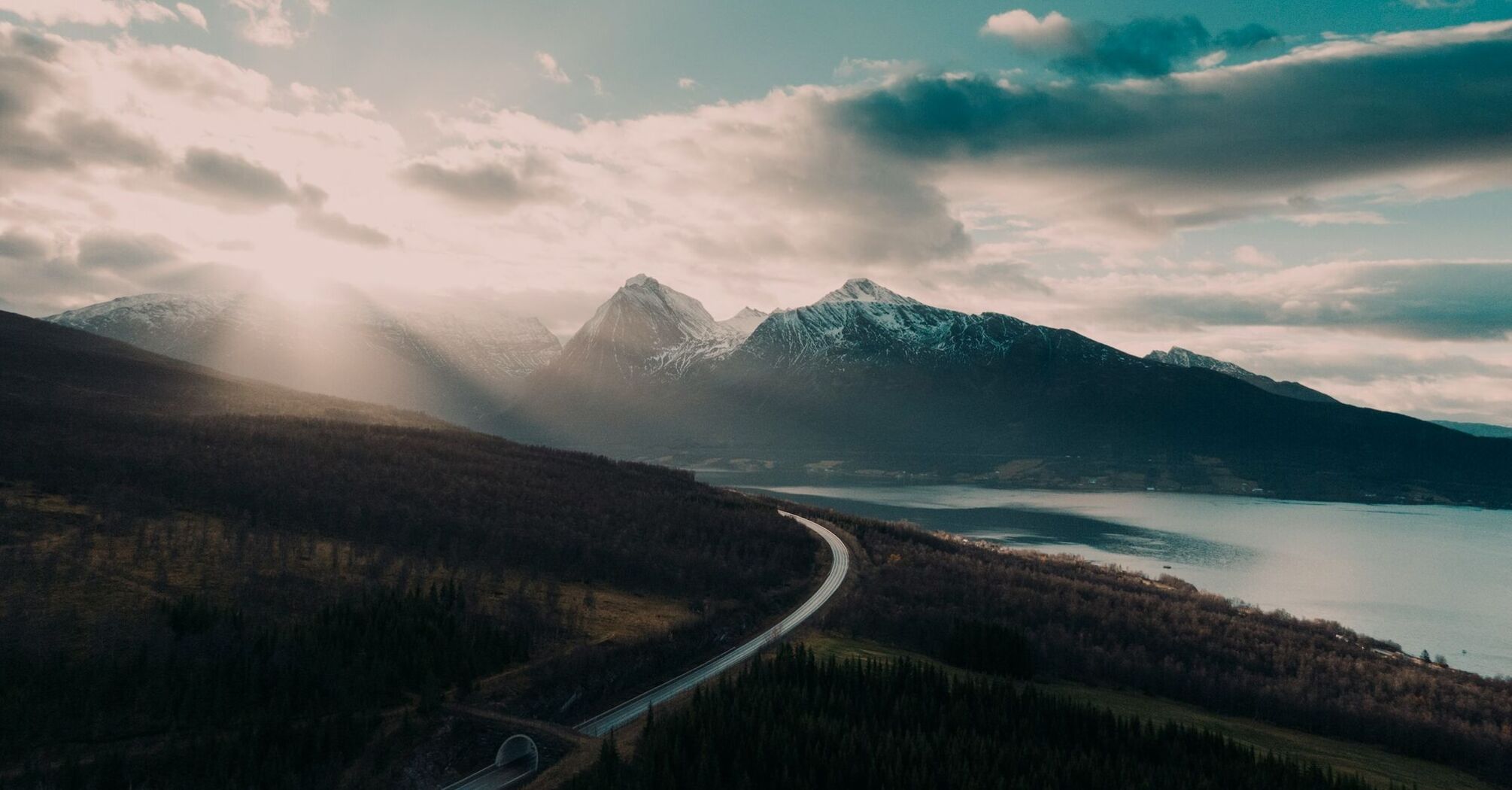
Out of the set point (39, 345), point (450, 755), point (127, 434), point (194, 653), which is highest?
point (39, 345)

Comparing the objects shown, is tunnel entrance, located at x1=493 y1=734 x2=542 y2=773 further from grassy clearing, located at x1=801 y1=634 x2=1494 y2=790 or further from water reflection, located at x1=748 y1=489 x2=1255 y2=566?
water reflection, located at x1=748 y1=489 x2=1255 y2=566

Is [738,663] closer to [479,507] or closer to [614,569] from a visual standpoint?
[614,569]

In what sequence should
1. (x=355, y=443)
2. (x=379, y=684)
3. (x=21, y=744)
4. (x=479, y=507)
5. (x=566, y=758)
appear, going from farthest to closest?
(x=355, y=443) < (x=479, y=507) < (x=379, y=684) < (x=566, y=758) < (x=21, y=744)

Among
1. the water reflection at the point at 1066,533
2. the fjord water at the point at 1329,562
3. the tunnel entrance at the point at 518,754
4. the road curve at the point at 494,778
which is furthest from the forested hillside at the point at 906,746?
the water reflection at the point at 1066,533

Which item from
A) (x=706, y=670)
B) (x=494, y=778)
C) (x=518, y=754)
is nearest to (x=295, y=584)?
(x=518, y=754)

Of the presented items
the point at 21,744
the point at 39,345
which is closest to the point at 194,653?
the point at 21,744

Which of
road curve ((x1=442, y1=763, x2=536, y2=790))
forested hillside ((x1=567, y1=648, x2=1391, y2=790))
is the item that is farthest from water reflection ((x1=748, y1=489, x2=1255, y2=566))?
road curve ((x1=442, y1=763, x2=536, y2=790))

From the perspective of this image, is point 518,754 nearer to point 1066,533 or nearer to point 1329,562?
point 1066,533
